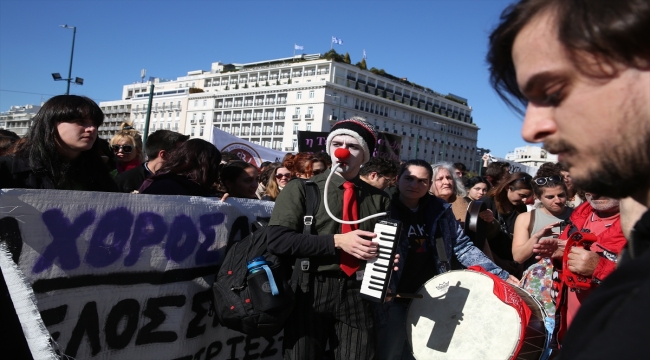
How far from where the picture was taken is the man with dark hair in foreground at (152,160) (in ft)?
14.7

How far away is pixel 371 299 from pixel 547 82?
1.92 m

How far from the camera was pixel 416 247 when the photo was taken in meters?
3.72

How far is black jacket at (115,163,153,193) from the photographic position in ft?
14.5

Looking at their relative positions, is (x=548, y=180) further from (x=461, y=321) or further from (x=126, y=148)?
(x=126, y=148)

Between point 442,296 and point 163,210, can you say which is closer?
point 163,210

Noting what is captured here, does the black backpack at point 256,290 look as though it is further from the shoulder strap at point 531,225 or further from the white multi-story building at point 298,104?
the white multi-story building at point 298,104

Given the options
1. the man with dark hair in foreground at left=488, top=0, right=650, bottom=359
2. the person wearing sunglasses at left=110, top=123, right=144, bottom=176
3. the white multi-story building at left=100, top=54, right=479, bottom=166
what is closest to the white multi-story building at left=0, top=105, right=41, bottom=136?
the white multi-story building at left=100, top=54, right=479, bottom=166

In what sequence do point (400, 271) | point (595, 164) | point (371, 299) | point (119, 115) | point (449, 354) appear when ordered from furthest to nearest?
point (119, 115) → point (400, 271) → point (449, 354) → point (371, 299) → point (595, 164)

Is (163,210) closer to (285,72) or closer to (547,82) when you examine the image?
(547,82)

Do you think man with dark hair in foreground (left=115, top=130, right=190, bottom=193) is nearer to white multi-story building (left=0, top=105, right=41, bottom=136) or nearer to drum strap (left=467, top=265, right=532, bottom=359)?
drum strap (left=467, top=265, right=532, bottom=359)

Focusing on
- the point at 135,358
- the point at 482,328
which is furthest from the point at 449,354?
the point at 135,358

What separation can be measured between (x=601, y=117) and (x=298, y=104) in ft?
297

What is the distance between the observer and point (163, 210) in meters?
2.94

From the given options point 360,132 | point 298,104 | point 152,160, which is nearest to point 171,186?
point 360,132
